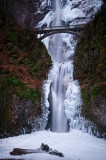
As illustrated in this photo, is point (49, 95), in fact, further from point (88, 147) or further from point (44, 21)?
point (44, 21)

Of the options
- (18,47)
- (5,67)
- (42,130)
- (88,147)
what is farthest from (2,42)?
(88,147)

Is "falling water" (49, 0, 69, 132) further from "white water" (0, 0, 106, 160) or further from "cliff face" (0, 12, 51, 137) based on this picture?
"cliff face" (0, 12, 51, 137)

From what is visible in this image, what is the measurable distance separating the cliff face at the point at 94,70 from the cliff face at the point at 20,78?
3.79m

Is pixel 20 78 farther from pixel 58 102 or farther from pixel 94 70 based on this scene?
pixel 94 70

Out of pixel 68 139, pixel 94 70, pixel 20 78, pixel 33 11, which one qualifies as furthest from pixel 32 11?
pixel 68 139

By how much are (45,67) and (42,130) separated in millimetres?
7742

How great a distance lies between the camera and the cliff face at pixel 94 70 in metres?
9.31

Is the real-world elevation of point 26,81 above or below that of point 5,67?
below

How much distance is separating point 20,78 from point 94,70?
6212 mm

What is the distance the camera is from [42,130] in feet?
36.3

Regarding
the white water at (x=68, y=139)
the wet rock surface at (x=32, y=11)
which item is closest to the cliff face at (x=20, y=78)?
the white water at (x=68, y=139)

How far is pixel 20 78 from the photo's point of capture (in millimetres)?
12375

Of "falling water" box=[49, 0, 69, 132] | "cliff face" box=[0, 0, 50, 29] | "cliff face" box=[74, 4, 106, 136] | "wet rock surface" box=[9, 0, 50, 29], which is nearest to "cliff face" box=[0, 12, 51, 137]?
"falling water" box=[49, 0, 69, 132]

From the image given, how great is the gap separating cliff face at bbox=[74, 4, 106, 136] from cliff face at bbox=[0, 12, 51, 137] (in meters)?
3.79
